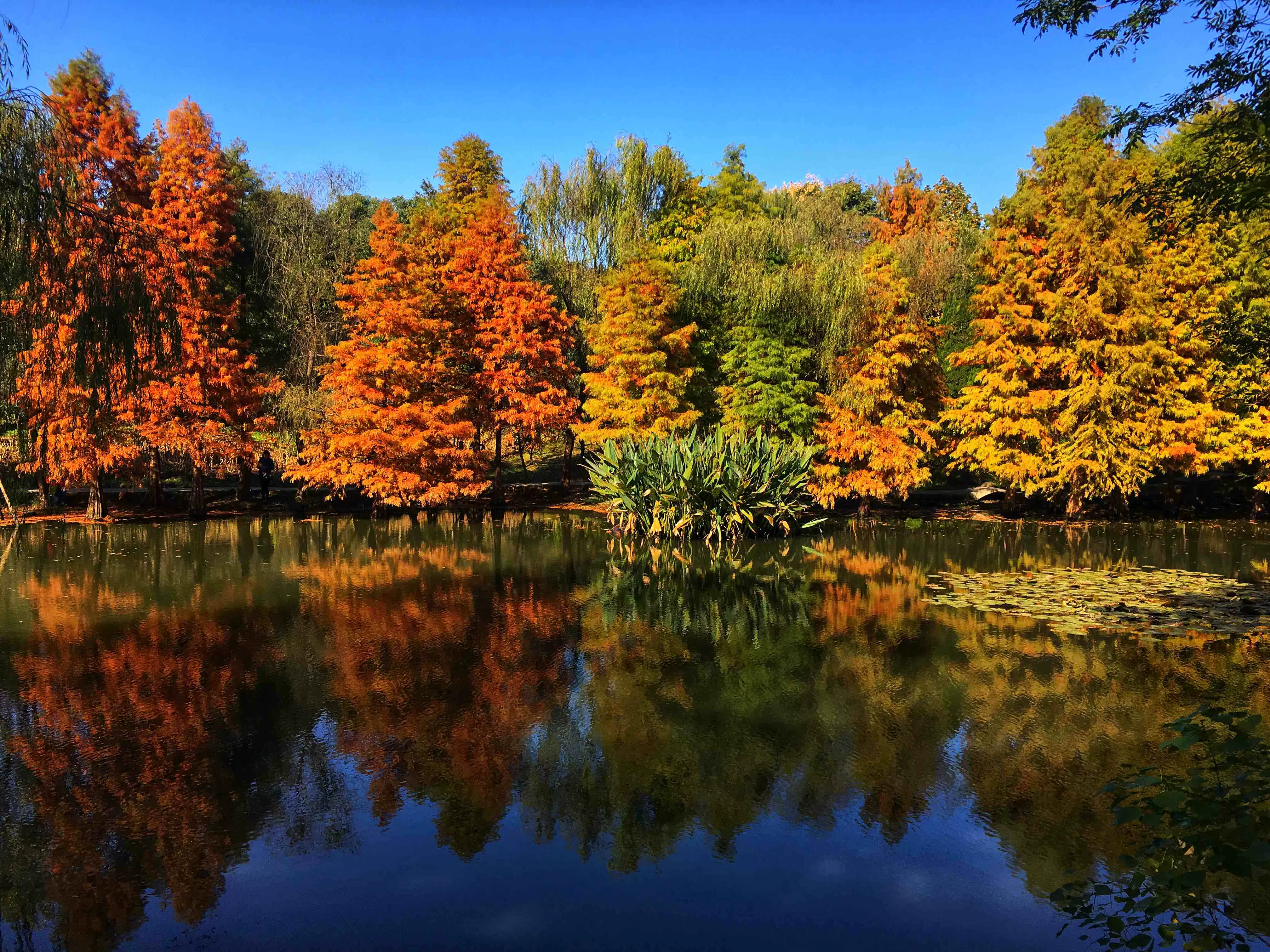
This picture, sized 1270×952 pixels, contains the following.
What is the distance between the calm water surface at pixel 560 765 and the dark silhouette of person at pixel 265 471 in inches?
529

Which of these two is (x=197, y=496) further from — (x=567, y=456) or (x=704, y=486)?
(x=704, y=486)

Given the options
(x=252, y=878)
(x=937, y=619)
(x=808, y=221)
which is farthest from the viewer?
(x=808, y=221)

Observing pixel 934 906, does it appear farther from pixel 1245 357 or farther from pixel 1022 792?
pixel 1245 357

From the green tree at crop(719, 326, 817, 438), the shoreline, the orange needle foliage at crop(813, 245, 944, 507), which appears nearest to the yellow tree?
the orange needle foliage at crop(813, 245, 944, 507)

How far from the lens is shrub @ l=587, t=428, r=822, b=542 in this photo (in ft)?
62.2

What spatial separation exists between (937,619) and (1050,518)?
49.3 feet

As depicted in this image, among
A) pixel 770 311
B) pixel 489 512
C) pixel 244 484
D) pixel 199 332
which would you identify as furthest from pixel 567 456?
pixel 199 332

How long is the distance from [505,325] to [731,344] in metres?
6.44

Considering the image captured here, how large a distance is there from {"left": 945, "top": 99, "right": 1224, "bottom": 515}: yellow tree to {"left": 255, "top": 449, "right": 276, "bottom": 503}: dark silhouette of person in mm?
19678

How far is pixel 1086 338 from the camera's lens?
21.8m

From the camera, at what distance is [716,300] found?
25406mm

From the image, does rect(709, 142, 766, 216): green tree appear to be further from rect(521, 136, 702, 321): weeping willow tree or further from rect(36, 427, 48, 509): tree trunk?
rect(36, 427, 48, 509): tree trunk

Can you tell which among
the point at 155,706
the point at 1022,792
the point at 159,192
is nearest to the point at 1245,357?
the point at 1022,792

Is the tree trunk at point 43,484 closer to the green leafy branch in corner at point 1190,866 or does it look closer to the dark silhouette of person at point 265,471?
the dark silhouette of person at point 265,471
